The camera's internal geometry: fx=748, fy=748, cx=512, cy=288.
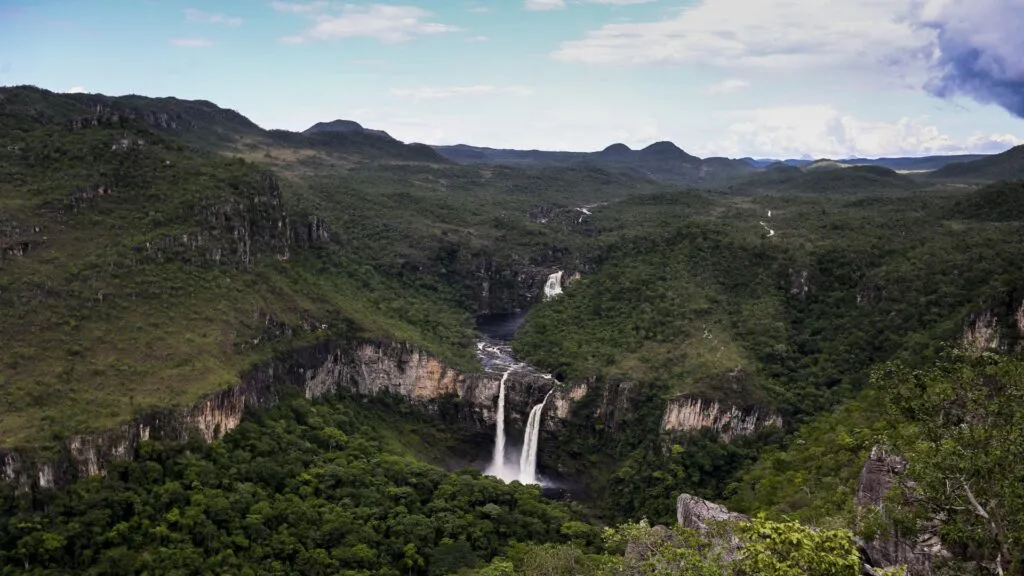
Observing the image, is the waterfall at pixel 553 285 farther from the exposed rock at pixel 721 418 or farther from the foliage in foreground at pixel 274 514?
the foliage in foreground at pixel 274 514

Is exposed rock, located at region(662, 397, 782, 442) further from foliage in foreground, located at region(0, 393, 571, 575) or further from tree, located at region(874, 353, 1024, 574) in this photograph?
tree, located at region(874, 353, 1024, 574)

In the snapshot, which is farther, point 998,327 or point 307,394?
point 307,394

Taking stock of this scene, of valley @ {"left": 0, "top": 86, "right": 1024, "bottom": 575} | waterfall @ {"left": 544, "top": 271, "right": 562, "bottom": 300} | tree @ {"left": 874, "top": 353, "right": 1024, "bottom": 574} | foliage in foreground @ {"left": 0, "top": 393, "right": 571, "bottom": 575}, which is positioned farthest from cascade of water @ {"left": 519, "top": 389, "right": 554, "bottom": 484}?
tree @ {"left": 874, "top": 353, "right": 1024, "bottom": 574}

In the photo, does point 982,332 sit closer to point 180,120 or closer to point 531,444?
point 531,444

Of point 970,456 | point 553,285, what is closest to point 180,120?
point 553,285

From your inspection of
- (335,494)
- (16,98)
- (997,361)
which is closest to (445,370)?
(335,494)

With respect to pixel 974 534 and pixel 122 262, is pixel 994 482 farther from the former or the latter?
pixel 122 262
